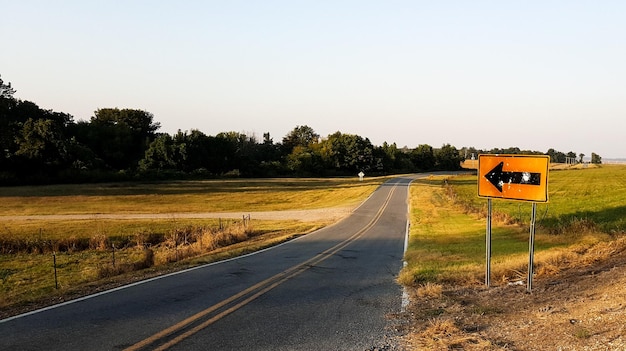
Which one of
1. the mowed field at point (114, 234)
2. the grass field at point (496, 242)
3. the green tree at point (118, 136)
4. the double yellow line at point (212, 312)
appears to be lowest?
the mowed field at point (114, 234)

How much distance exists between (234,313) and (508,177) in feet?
18.9

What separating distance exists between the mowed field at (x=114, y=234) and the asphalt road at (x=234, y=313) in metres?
1.62

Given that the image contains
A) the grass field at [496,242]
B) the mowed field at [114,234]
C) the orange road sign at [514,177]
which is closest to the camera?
the orange road sign at [514,177]

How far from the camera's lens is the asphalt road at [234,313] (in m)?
6.71

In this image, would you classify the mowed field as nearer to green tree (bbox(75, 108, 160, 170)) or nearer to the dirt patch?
the dirt patch

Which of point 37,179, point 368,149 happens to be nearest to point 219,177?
point 37,179

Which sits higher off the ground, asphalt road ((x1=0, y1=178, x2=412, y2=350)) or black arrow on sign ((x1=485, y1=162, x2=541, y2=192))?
black arrow on sign ((x1=485, y1=162, x2=541, y2=192))

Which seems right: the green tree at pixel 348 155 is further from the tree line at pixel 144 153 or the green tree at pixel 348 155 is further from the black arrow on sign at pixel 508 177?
the black arrow on sign at pixel 508 177

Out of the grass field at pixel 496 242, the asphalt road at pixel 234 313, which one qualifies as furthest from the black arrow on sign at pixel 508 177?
the asphalt road at pixel 234 313

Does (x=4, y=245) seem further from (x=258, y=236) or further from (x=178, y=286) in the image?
(x=178, y=286)

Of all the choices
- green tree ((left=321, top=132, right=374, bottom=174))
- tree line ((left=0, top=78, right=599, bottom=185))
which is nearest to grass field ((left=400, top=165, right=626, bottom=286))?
tree line ((left=0, top=78, right=599, bottom=185))

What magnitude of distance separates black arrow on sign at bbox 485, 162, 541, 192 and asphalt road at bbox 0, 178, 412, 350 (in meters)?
3.09

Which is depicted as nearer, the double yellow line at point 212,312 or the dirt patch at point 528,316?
the dirt patch at point 528,316

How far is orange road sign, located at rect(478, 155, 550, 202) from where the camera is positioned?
877cm
